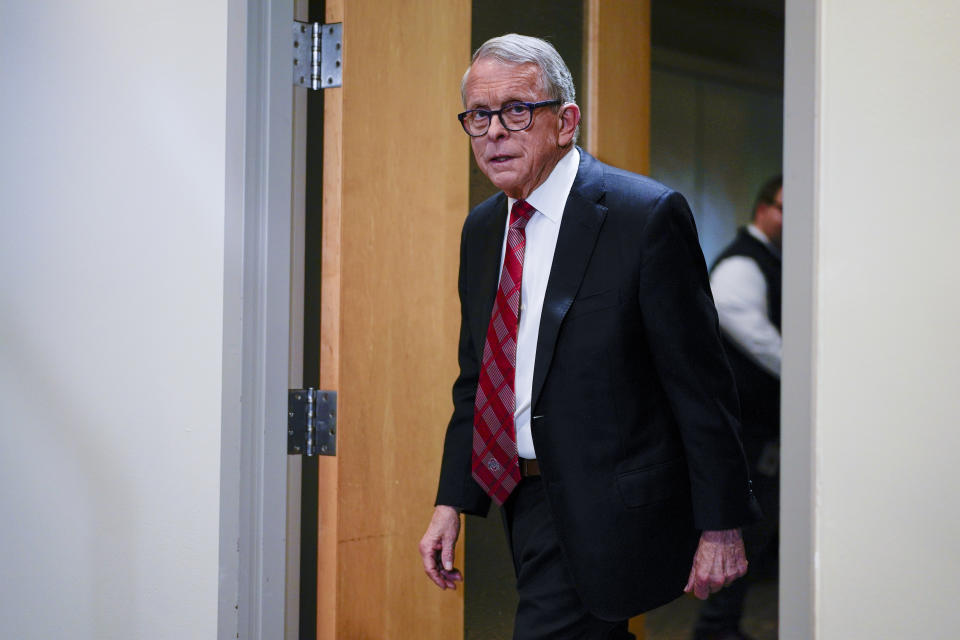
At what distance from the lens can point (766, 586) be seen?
3.27 m

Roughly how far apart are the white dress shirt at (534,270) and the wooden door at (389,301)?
43 centimetres

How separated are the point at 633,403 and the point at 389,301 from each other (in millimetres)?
706

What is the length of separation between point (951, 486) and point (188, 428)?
4.90ft

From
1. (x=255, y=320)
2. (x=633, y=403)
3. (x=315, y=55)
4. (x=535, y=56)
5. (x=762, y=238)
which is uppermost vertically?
(x=315, y=55)

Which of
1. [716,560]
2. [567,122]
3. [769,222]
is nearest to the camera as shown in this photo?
[716,560]

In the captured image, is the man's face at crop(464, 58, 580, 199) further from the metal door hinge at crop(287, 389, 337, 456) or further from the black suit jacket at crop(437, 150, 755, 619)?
the metal door hinge at crop(287, 389, 337, 456)

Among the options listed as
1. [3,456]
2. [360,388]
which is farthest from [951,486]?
[3,456]

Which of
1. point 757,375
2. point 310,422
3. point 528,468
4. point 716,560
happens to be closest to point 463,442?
point 528,468

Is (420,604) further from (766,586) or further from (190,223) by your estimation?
(766,586)

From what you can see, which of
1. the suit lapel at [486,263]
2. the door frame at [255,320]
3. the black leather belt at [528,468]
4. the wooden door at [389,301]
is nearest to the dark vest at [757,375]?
the wooden door at [389,301]

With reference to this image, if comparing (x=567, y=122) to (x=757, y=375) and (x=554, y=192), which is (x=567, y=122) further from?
(x=757, y=375)

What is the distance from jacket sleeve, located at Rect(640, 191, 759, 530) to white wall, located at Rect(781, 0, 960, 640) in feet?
1.08

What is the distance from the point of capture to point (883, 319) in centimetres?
98

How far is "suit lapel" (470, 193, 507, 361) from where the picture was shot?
1.67m
